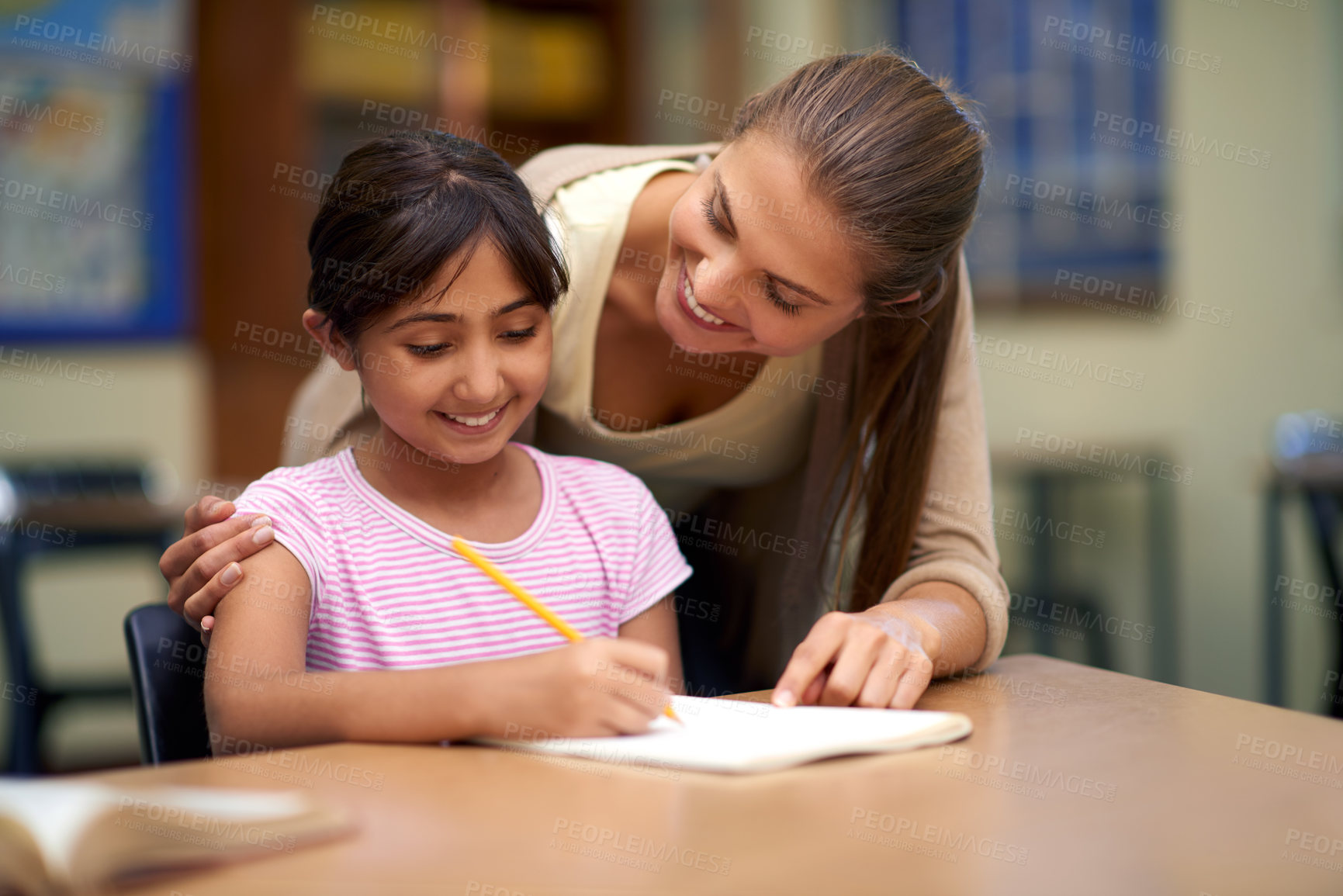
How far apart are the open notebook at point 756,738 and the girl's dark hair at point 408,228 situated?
1.33 feet

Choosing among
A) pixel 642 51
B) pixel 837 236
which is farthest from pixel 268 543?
pixel 642 51

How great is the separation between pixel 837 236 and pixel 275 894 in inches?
30.7

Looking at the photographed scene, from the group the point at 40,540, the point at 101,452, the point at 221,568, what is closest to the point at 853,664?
the point at 221,568

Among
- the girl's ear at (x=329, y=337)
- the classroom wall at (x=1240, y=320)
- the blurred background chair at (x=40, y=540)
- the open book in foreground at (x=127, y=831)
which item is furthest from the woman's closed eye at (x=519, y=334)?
the classroom wall at (x=1240, y=320)

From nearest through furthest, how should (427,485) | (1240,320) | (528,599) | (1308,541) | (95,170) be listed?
1. (528,599)
2. (427,485)
3. (1308,541)
4. (1240,320)
5. (95,170)

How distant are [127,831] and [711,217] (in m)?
0.78

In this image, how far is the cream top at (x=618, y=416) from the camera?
4.45 feet

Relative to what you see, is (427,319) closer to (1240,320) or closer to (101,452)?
(1240,320)

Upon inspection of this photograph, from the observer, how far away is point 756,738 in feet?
2.51

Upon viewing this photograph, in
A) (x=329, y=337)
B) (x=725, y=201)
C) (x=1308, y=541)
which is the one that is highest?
(x=725, y=201)

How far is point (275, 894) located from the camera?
53 centimetres

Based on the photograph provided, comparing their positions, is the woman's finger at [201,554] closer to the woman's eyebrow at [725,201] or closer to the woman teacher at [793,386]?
the woman teacher at [793,386]

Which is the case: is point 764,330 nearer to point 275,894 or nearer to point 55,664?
point 275,894

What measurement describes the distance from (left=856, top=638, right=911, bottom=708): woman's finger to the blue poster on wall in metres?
3.26
